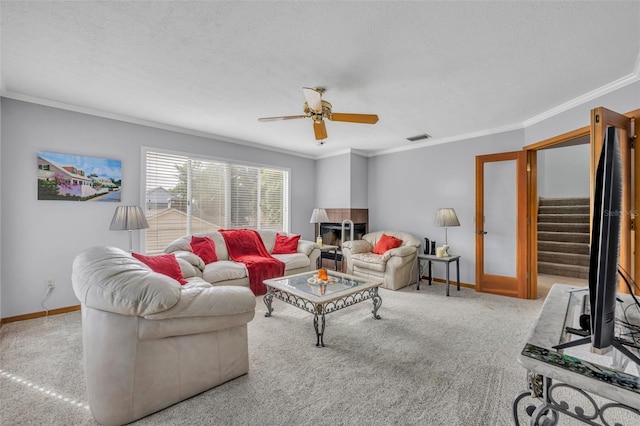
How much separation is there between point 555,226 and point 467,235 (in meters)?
2.87

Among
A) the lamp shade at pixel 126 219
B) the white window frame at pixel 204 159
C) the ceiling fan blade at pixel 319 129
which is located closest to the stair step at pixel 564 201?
the white window frame at pixel 204 159

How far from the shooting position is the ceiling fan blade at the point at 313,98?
2453 millimetres

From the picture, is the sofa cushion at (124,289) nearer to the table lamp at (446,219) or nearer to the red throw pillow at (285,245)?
the red throw pillow at (285,245)

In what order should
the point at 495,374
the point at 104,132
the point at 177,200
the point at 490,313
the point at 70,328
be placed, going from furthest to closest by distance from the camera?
the point at 177,200 < the point at 104,132 < the point at 490,313 < the point at 70,328 < the point at 495,374

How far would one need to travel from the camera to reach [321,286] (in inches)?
120

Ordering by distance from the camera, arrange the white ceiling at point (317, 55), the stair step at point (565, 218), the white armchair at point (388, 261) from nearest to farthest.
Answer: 1. the white ceiling at point (317, 55)
2. the white armchair at point (388, 261)
3. the stair step at point (565, 218)

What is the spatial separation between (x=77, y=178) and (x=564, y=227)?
8.49m

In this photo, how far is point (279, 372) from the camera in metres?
2.14

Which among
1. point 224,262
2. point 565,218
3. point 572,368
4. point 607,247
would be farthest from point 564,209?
point 224,262

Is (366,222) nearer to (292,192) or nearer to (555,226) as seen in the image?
(292,192)

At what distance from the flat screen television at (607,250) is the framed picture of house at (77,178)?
15.2 ft

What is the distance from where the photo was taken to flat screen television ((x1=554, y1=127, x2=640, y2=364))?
87 centimetres

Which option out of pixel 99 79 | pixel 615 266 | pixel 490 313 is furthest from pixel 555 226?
pixel 99 79

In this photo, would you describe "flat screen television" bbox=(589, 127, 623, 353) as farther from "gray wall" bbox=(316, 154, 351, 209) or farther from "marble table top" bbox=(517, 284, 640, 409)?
"gray wall" bbox=(316, 154, 351, 209)
